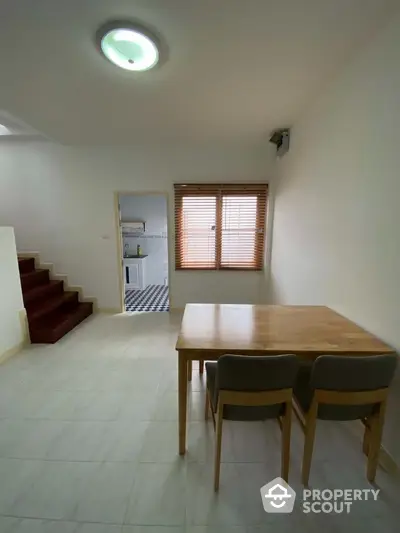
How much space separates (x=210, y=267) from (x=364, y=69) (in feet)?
9.70

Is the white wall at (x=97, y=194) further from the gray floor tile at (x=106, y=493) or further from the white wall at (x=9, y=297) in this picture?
the gray floor tile at (x=106, y=493)

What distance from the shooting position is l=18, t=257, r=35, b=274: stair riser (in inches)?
148

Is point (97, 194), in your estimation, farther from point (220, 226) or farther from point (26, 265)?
point (220, 226)

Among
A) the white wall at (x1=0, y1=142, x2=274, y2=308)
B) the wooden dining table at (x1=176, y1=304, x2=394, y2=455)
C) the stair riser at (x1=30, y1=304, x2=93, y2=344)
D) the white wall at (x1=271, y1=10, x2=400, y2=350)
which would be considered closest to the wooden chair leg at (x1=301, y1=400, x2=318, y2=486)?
the wooden dining table at (x1=176, y1=304, x2=394, y2=455)

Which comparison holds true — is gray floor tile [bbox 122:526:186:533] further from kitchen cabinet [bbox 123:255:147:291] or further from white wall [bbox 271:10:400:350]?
kitchen cabinet [bbox 123:255:147:291]

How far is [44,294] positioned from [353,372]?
3.95m

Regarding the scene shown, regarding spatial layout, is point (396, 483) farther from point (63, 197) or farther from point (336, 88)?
point (63, 197)

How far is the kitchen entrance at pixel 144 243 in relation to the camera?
19.8ft

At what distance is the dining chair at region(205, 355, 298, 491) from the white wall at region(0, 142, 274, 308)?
2809 mm

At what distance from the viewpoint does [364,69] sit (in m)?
1.58

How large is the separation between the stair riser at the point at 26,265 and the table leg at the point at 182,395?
3537 mm

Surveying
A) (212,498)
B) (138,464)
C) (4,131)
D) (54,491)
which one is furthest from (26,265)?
(212,498)

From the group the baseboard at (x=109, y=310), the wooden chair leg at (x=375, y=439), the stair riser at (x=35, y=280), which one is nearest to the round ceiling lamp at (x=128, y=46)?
the wooden chair leg at (x=375, y=439)

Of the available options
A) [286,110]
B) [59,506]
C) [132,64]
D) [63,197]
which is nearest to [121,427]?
[59,506]
